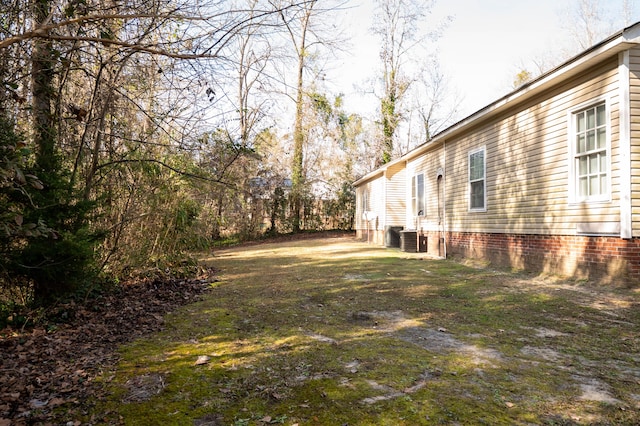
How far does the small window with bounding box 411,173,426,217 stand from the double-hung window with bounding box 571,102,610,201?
7144 millimetres

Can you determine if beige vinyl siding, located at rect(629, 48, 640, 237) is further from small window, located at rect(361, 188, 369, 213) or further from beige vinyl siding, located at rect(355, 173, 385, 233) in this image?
small window, located at rect(361, 188, 369, 213)

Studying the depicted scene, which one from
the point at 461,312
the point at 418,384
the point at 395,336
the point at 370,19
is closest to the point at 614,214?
the point at 461,312

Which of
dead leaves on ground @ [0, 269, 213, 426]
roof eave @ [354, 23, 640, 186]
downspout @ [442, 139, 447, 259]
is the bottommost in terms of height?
dead leaves on ground @ [0, 269, 213, 426]

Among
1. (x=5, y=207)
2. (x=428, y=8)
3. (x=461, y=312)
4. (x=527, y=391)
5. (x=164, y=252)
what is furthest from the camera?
(x=428, y=8)

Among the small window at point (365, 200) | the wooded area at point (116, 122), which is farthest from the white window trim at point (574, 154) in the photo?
the small window at point (365, 200)

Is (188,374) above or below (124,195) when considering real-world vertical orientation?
below

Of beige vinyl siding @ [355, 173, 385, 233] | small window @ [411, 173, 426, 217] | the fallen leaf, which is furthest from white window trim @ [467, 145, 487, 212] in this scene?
the fallen leaf

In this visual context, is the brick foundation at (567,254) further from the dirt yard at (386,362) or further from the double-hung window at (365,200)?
the double-hung window at (365,200)

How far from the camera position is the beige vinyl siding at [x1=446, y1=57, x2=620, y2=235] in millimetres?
6371

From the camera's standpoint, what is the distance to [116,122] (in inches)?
253

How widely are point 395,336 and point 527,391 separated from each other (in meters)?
1.48

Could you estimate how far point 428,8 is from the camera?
81.7 feet

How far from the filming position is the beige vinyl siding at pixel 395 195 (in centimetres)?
1750

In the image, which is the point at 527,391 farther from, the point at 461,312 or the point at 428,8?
the point at 428,8
